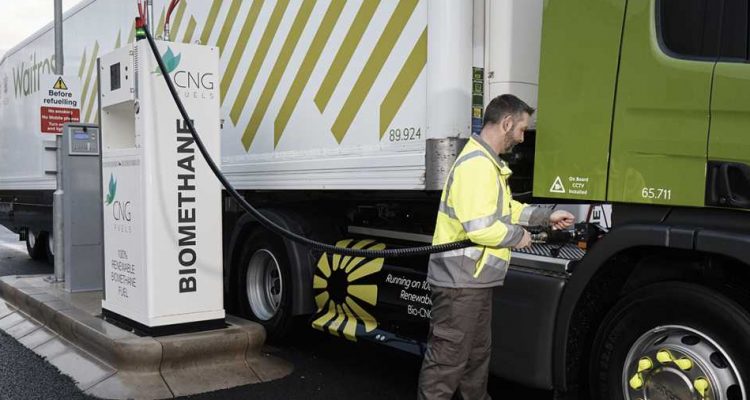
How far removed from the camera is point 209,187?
16.1ft

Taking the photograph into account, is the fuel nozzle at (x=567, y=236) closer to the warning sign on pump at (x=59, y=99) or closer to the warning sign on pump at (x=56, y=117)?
the warning sign on pump at (x=59, y=99)

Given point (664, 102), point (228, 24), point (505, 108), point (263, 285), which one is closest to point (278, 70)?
point (228, 24)

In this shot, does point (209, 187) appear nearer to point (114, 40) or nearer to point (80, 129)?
point (80, 129)

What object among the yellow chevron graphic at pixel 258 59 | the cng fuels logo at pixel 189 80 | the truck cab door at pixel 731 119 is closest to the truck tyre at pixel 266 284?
the yellow chevron graphic at pixel 258 59

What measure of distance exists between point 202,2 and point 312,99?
206 cm

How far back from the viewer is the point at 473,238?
317 centimetres

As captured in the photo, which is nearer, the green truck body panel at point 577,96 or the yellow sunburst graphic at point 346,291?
the green truck body panel at point 577,96

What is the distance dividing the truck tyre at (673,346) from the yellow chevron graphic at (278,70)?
9.74 ft

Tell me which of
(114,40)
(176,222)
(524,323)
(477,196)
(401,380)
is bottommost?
(401,380)

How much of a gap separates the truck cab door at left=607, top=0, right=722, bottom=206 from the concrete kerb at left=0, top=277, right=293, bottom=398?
2.89m

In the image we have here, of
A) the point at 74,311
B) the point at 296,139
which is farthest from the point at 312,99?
the point at 74,311

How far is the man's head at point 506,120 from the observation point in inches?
129

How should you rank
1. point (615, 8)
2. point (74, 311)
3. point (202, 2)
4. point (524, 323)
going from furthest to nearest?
1. point (202, 2)
2. point (74, 311)
3. point (524, 323)
4. point (615, 8)

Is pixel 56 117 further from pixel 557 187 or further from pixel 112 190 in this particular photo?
pixel 557 187
